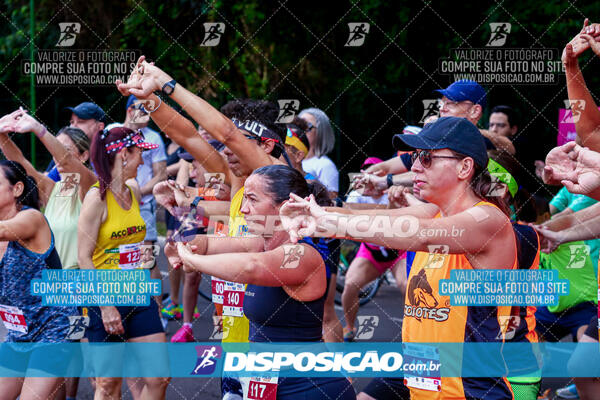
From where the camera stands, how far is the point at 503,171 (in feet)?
13.2

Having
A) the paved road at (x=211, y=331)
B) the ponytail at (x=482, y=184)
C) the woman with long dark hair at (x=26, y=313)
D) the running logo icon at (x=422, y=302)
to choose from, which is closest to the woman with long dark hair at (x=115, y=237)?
the woman with long dark hair at (x=26, y=313)

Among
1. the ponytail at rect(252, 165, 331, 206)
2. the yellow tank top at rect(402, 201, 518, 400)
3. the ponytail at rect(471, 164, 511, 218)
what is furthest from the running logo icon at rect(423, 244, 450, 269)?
the ponytail at rect(252, 165, 331, 206)

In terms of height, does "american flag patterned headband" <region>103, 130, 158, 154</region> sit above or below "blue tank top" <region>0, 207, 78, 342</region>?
above

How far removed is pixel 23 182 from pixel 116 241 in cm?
72

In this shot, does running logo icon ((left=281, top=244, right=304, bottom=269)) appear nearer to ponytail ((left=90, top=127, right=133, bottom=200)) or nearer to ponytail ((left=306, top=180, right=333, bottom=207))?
ponytail ((left=306, top=180, right=333, bottom=207))

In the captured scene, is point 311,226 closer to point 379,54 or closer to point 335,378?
point 335,378

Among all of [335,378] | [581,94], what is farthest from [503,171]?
[335,378]

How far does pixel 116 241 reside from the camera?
481 centimetres

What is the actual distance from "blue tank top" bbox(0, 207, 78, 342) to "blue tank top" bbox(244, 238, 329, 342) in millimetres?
1570

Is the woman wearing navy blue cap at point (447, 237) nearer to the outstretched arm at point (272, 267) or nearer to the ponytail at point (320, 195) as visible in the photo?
the outstretched arm at point (272, 267)

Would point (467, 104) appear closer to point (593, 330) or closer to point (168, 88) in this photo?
point (593, 330)

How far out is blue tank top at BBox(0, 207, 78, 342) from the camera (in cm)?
420

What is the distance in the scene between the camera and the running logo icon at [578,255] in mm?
5105

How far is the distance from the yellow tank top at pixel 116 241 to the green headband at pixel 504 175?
7.92 ft
